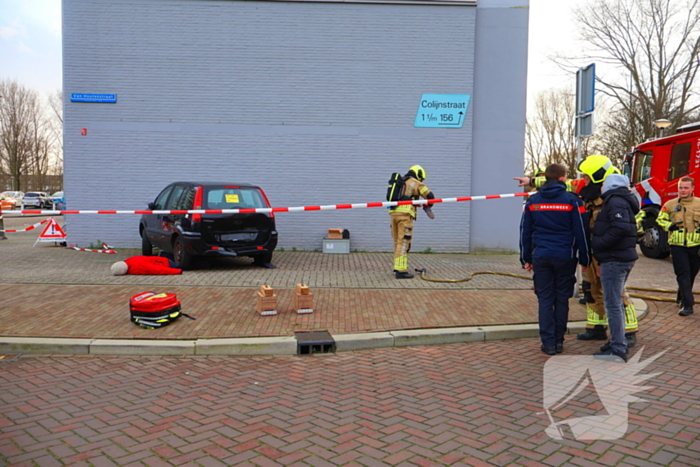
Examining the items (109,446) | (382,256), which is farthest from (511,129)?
(109,446)

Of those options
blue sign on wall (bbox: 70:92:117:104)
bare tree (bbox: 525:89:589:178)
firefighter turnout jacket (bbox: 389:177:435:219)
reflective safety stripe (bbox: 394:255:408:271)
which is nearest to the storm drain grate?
reflective safety stripe (bbox: 394:255:408:271)

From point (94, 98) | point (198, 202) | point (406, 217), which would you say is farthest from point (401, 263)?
point (94, 98)

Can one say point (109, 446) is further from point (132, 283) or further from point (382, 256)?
point (382, 256)

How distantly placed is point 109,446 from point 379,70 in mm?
11747

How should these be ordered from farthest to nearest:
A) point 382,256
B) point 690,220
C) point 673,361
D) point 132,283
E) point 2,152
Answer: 1. point 2,152
2. point 382,256
3. point 132,283
4. point 690,220
5. point 673,361

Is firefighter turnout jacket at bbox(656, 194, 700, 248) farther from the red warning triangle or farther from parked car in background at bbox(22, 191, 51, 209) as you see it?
parked car in background at bbox(22, 191, 51, 209)

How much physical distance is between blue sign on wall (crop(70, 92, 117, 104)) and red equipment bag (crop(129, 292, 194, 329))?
8734 mm

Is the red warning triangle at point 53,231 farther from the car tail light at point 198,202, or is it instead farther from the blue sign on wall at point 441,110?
the blue sign on wall at point 441,110

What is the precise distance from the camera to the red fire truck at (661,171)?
519 inches

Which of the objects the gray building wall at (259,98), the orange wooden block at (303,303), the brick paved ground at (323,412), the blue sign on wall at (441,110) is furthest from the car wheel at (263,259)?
the blue sign on wall at (441,110)

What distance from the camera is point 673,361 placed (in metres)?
5.66

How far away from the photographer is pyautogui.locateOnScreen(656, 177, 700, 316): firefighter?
756cm

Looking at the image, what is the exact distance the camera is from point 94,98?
1373 centimetres

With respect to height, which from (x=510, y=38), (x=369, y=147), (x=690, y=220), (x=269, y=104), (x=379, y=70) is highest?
(x=510, y=38)
